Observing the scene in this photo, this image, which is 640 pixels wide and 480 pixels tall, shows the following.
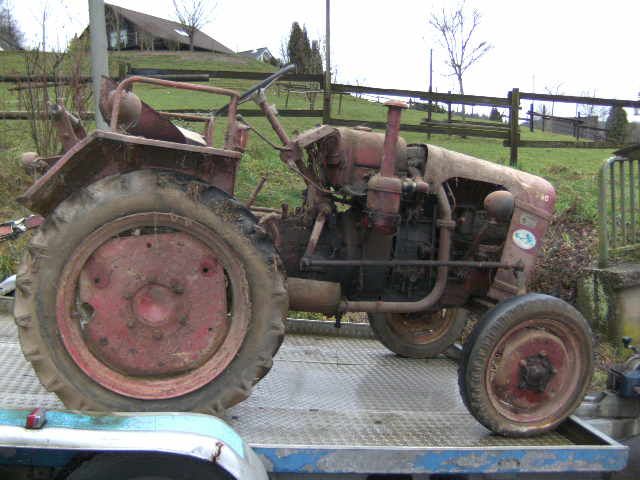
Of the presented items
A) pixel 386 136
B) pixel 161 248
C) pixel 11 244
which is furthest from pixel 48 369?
pixel 11 244

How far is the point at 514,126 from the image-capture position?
12062mm

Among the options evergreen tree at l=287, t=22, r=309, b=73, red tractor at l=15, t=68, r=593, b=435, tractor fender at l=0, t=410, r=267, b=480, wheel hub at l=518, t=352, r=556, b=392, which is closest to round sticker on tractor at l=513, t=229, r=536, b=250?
red tractor at l=15, t=68, r=593, b=435

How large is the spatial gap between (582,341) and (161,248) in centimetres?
216

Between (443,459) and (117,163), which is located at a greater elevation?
(117,163)

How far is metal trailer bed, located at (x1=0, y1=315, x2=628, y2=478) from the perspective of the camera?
2586 mm

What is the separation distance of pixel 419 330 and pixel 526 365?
1184mm

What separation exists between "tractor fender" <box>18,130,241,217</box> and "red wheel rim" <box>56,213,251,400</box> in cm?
25

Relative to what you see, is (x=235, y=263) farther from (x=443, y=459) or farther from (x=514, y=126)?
(x=514, y=126)

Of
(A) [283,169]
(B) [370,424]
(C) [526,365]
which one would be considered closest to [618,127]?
(A) [283,169]

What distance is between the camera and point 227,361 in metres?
2.75

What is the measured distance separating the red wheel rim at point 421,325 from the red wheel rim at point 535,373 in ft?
3.64

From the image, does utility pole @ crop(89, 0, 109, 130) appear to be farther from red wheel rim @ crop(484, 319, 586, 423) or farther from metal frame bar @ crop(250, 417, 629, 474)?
red wheel rim @ crop(484, 319, 586, 423)

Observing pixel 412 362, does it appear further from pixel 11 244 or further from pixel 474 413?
pixel 11 244

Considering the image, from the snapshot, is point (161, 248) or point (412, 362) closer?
point (161, 248)
